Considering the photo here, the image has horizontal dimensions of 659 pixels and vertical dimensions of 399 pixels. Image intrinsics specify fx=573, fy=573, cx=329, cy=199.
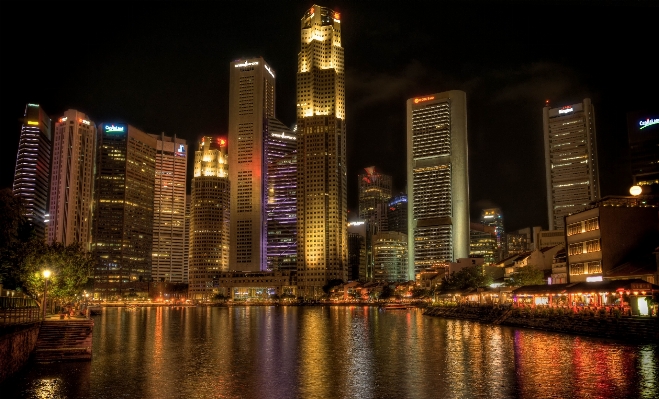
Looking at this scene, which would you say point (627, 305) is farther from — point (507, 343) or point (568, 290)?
point (507, 343)

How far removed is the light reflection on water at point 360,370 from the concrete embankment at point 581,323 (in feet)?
9.75

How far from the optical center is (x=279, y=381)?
32000 mm

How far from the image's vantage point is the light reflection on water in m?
28.4

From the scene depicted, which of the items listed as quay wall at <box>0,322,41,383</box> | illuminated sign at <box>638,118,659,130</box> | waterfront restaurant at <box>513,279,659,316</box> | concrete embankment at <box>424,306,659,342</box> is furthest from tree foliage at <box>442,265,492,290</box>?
quay wall at <box>0,322,41,383</box>

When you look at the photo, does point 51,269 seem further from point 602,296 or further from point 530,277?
point 530,277

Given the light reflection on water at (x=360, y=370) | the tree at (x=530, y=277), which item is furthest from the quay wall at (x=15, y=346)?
the tree at (x=530, y=277)

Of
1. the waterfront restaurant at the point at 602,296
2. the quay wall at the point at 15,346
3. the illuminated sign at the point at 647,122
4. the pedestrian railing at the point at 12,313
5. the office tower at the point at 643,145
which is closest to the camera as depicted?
the quay wall at the point at 15,346

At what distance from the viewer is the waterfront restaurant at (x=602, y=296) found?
55312mm

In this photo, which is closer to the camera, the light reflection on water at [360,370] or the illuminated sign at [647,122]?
the light reflection on water at [360,370]

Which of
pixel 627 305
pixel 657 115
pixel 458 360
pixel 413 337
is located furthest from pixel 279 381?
pixel 657 115

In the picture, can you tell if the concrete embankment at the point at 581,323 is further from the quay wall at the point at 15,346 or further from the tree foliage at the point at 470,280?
the quay wall at the point at 15,346

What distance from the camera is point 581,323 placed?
57.0 m

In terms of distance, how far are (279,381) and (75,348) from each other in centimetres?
1705

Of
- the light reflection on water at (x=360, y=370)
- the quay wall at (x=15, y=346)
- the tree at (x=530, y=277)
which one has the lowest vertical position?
the light reflection on water at (x=360, y=370)
